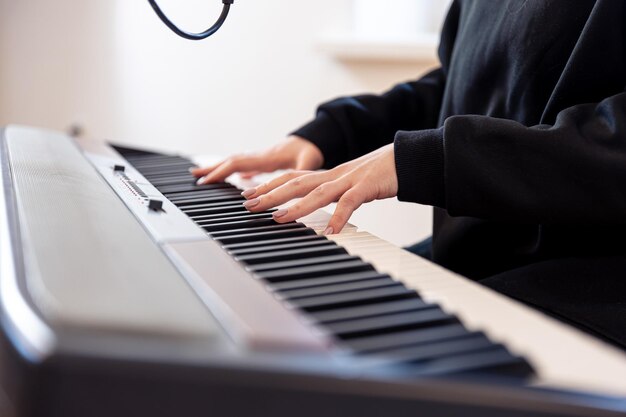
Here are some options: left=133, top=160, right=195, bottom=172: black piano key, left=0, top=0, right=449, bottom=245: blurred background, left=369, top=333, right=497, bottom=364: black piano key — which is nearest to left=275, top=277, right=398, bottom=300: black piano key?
left=369, top=333, right=497, bottom=364: black piano key

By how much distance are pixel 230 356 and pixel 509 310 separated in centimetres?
24

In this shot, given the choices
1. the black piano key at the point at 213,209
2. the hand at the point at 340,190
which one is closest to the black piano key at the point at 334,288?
the hand at the point at 340,190

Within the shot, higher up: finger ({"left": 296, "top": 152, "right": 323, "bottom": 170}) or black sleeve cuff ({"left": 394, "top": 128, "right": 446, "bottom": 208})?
black sleeve cuff ({"left": 394, "top": 128, "right": 446, "bottom": 208})

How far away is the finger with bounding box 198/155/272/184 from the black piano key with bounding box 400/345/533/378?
2.42 feet

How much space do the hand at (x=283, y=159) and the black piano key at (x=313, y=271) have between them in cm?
60

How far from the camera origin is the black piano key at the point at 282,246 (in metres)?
0.76

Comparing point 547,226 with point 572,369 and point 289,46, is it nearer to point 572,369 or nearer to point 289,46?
point 572,369

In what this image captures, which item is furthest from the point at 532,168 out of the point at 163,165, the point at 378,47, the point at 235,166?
the point at 378,47

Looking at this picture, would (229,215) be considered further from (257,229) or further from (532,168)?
(532,168)

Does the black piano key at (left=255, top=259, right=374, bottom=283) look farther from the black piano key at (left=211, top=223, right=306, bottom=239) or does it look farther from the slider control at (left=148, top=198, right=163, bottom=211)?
the slider control at (left=148, top=198, right=163, bottom=211)

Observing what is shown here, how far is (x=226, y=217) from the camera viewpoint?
94cm

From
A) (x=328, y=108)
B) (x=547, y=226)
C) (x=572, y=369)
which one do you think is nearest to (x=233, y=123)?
(x=328, y=108)

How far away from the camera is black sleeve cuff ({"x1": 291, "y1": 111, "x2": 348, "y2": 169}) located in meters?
1.42

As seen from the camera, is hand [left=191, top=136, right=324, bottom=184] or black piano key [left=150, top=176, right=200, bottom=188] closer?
black piano key [left=150, top=176, right=200, bottom=188]
